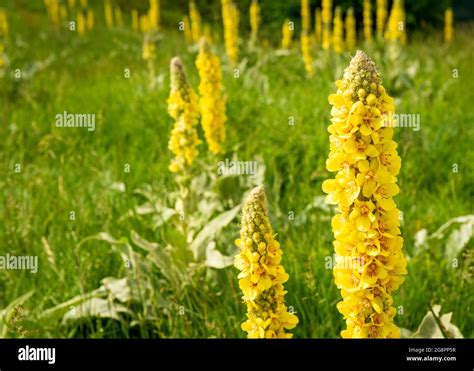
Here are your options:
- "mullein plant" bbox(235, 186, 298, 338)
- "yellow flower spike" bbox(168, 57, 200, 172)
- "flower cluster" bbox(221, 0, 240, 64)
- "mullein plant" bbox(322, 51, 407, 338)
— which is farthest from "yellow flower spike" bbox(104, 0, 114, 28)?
"mullein plant" bbox(322, 51, 407, 338)

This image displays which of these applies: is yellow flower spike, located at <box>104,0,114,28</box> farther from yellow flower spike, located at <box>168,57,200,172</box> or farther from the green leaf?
the green leaf

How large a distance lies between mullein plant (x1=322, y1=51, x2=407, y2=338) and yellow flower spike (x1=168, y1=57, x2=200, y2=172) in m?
2.04

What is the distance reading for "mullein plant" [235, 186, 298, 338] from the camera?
1.91 metres

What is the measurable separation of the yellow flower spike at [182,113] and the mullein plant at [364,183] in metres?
2.04

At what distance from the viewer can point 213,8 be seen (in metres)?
11.0

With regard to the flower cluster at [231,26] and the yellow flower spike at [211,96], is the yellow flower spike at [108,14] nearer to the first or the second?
the flower cluster at [231,26]

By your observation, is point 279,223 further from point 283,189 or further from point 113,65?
point 113,65

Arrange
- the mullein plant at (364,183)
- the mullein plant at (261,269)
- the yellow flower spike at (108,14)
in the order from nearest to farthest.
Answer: the mullein plant at (364,183) → the mullein plant at (261,269) → the yellow flower spike at (108,14)

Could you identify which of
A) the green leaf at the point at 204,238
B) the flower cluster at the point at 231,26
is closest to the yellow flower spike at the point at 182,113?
the green leaf at the point at 204,238

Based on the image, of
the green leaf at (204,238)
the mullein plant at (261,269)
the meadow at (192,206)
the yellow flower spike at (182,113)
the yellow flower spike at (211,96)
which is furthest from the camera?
the yellow flower spike at (211,96)

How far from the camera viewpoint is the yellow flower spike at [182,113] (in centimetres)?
369

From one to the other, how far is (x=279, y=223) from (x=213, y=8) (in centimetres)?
772
